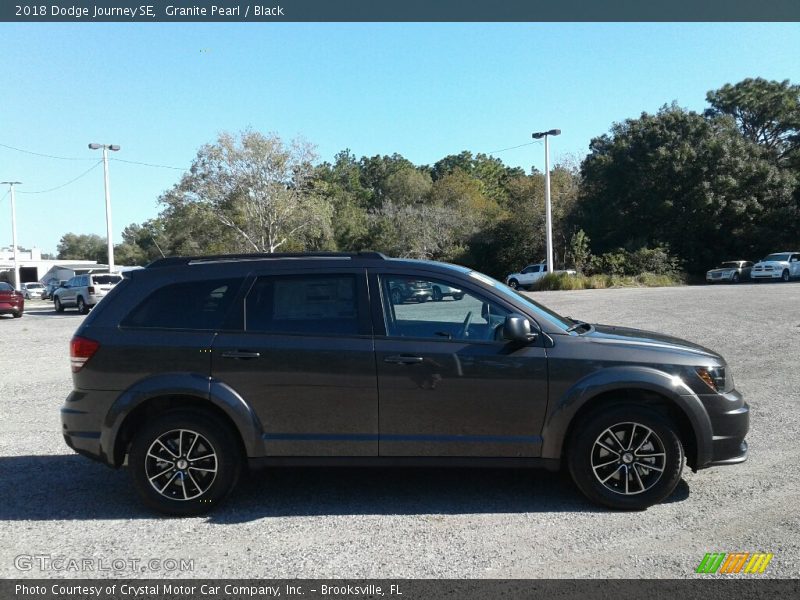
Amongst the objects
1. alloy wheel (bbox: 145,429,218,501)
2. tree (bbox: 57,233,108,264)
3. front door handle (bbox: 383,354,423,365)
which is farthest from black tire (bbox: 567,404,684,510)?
tree (bbox: 57,233,108,264)

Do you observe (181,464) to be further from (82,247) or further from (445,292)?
(82,247)

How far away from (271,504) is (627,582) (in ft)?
8.57

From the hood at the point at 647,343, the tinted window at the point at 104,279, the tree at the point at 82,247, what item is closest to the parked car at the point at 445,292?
the hood at the point at 647,343

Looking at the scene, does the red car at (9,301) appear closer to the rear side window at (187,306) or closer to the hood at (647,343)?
the rear side window at (187,306)

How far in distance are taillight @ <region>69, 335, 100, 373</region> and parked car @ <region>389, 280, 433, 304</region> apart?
2230mm

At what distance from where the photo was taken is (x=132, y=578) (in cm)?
392

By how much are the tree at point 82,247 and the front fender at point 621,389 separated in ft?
434

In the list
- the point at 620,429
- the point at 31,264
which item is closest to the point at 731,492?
the point at 620,429

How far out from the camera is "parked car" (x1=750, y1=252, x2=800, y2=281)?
126ft

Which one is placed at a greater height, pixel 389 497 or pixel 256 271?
pixel 256 271

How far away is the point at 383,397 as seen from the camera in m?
4.82

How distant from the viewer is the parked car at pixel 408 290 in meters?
5.07

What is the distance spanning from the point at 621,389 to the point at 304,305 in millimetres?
2393

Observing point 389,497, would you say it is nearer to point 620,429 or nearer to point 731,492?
point 620,429
